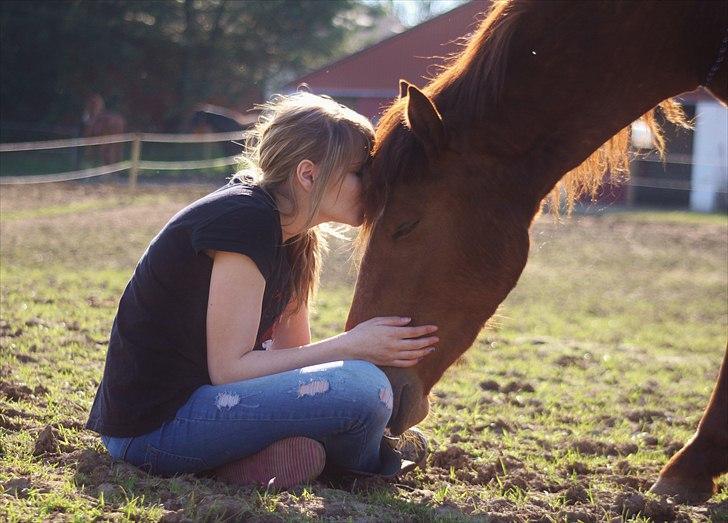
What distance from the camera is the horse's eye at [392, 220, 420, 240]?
278 centimetres

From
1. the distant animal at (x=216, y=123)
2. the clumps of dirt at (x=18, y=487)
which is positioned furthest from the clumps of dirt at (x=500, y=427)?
the distant animal at (x=216, y=123)

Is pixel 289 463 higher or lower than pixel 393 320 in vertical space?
lower

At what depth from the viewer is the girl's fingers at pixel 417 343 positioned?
2723 millimetres

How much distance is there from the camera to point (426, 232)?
9.17 ft

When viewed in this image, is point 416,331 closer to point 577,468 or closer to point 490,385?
point 577,468

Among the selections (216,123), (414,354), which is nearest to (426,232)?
(414,354)

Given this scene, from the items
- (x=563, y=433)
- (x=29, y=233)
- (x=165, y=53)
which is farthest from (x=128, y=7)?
(x=563, y=433)

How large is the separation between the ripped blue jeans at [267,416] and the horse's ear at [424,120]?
0.71 metres

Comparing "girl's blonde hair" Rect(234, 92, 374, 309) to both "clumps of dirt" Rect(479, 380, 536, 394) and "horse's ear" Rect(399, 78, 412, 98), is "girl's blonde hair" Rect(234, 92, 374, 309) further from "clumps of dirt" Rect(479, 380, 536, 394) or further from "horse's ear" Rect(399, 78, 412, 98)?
"clumps of dirt" Rect(479, 380, 536, 394)

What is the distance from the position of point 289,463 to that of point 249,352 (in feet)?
1.14

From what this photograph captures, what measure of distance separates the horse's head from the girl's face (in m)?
0.03

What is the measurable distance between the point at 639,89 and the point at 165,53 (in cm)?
2483

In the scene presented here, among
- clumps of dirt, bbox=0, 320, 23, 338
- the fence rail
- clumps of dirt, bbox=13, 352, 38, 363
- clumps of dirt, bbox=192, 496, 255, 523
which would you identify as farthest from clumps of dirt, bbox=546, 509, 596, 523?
the fence rail

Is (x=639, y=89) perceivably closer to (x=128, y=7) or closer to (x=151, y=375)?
(x=151, y=375)
